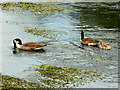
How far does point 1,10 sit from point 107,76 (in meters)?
19.0

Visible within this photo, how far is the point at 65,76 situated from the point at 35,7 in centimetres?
2034

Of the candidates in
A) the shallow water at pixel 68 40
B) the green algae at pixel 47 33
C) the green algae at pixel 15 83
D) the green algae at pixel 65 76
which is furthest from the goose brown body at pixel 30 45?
the green algae at pixel 15 83

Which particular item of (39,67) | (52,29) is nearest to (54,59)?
(39,67)

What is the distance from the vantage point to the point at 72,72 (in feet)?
51.0

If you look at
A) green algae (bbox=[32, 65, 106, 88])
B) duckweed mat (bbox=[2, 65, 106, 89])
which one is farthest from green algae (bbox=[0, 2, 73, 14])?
duckweed mat (bbox=[2, 65, 106, 89])

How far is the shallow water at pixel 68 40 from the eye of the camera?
16516 mm

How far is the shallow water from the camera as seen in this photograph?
1652cm

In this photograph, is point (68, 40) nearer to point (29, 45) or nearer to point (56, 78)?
point (29, 45)

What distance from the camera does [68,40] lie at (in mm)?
21172

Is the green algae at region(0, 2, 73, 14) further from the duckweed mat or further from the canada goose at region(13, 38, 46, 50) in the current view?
the duckweed mat

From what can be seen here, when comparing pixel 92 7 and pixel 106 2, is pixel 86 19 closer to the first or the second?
pixel 92 7

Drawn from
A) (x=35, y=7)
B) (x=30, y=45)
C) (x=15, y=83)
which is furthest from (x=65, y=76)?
(x=35, y=7)

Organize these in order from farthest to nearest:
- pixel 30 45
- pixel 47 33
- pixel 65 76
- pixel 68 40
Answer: pixel 47 33
pixel 68 40
pixel 30 45
pixel 65 76

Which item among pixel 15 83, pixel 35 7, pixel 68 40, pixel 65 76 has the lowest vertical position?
pixel 65 76
